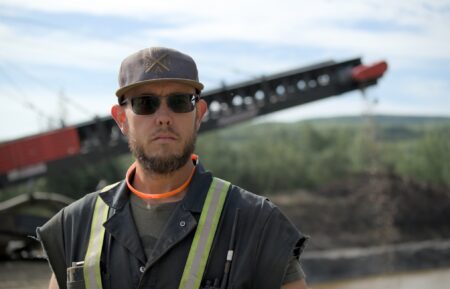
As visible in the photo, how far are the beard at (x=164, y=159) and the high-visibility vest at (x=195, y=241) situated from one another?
141 mm

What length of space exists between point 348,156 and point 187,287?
24.2 metres

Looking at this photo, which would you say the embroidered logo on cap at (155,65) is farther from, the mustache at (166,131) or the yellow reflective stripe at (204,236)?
the yellow reflective stripe at (204,236)

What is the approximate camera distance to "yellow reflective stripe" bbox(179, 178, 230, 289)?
6.82 feet

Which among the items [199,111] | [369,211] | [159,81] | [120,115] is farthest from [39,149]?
[369,211]

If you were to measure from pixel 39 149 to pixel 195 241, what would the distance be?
9453 mm

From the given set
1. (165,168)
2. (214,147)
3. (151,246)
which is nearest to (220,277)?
(151,246)

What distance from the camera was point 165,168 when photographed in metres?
2.19

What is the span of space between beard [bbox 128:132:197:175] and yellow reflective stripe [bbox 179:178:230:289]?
0.46ft

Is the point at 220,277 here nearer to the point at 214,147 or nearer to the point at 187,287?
the point at 187,287

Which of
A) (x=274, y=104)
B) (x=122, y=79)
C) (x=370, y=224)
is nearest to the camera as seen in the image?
(x=122, y=79)

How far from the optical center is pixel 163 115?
7.13 feet

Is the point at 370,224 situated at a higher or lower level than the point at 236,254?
lower

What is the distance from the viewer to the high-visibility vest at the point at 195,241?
2.08m

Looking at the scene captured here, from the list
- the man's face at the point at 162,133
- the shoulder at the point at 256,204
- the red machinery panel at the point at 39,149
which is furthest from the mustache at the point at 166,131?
the red machinery panel at the point at 39,149
